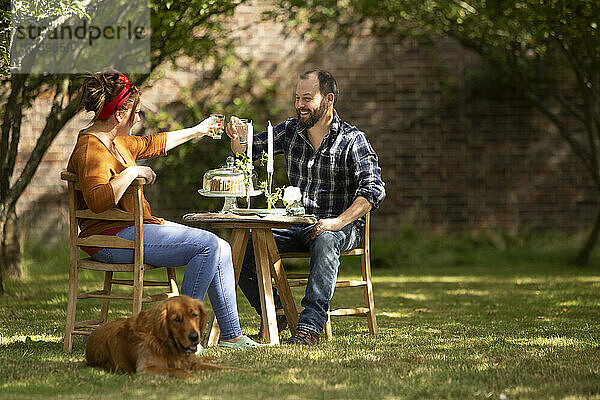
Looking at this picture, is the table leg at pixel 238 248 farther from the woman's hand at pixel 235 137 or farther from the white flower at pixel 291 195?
the woman's hand at pixel 235 137

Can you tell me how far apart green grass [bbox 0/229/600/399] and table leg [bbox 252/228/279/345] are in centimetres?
19

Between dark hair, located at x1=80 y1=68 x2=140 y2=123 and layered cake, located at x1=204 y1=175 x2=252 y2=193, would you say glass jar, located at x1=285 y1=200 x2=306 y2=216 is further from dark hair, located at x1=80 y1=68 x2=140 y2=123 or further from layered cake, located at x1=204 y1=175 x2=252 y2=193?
dark hair, located at x1=80 y1=68 x2=140 y2=123

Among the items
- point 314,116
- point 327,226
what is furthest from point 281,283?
point 314,116

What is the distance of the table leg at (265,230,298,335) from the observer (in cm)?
416

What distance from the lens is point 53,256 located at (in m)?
8.64

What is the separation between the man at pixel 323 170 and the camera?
4262mm

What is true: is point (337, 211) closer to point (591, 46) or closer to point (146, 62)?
point (146, 62)

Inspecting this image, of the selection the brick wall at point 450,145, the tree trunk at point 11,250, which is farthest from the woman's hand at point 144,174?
the brick wall at point 450,145

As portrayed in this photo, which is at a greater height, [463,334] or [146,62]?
[146,62]

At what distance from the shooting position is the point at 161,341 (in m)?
3.26

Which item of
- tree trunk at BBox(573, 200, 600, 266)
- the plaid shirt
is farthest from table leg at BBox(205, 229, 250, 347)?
tree trunk at BBox(573, 200, 600, 266)

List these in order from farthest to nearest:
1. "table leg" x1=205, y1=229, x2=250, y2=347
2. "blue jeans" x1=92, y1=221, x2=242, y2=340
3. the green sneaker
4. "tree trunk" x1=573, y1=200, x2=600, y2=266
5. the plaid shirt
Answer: "tree trunk" x1=573, y1=200, x2=600, y2=266, the plaid shirt, "table leg" x1=205, y1=229, x2=250, y2=347, the green sneaker, "blue jeans" x1=92, y1=221, x2=242, y2=340

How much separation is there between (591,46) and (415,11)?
1.85 metres

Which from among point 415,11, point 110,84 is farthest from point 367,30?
point 110,84
